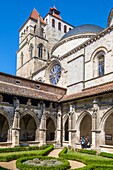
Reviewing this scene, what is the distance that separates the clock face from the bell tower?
763 cm

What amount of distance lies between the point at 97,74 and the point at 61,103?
18.2 ft

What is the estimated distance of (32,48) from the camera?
41.0m

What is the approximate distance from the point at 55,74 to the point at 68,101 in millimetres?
9949

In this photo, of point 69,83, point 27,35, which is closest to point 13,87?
point 69,83

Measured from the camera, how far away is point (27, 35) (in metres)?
44.2

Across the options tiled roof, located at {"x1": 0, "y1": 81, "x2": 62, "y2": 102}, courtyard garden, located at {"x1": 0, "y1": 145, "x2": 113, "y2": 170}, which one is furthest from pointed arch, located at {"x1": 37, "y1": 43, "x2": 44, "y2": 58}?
courtyard garden, located at {"x1": 0, "y1": 145, "x2": 113, "y2": 170}

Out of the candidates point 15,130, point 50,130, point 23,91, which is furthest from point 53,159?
point 50,130

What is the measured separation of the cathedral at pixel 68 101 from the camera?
18.0 metres

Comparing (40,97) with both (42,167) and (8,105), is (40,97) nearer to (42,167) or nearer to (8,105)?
(8,105)

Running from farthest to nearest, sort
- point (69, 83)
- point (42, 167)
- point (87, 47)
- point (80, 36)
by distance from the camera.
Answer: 1. point (80, 36)
2. point (69, 83)
3. point (87, 47)
4. point (42, 167)

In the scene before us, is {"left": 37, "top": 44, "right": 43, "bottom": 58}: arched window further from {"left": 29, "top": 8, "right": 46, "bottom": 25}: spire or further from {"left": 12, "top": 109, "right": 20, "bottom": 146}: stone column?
{"left": 12, "top": 109, "right": 20, "bottom": 146}: stone column

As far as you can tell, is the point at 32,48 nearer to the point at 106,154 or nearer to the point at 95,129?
the point at 95,129

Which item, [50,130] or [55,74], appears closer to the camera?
[50,130]

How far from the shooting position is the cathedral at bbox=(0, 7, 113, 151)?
59.1 feet
